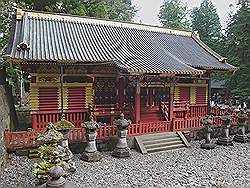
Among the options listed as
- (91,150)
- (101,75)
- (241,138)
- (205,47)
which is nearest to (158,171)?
(91,150)

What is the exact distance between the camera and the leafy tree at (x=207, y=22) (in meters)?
44.1

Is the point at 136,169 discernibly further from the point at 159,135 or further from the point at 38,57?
the point at 38,57

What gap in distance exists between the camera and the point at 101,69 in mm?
13688

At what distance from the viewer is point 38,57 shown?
1109cm

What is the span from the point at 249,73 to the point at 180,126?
1323cm

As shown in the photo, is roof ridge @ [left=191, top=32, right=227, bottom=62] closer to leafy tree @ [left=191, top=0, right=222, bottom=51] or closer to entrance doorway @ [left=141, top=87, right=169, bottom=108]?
entrance doorway @ [left=141, top=87, right=169, bottom=108]

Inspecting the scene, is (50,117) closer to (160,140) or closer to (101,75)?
Result: (101,75)

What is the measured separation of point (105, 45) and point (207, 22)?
3730cm

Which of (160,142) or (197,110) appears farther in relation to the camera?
(197,110)

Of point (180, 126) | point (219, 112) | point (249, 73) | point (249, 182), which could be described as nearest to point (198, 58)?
point (219, 112)

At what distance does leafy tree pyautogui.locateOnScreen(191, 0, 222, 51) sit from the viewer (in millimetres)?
44053

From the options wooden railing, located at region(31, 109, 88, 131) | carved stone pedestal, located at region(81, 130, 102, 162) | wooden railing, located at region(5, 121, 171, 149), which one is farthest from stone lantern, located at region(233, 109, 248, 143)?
wooden railing, located at region(31, 109, 88, 131)

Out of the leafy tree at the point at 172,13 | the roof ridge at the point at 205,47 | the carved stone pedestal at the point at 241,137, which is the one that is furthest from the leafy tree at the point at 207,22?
the carved stone pedestal at the point at 241,137

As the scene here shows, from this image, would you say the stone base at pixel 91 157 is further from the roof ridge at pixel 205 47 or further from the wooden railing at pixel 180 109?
the roof ridge at pixel 205 47
